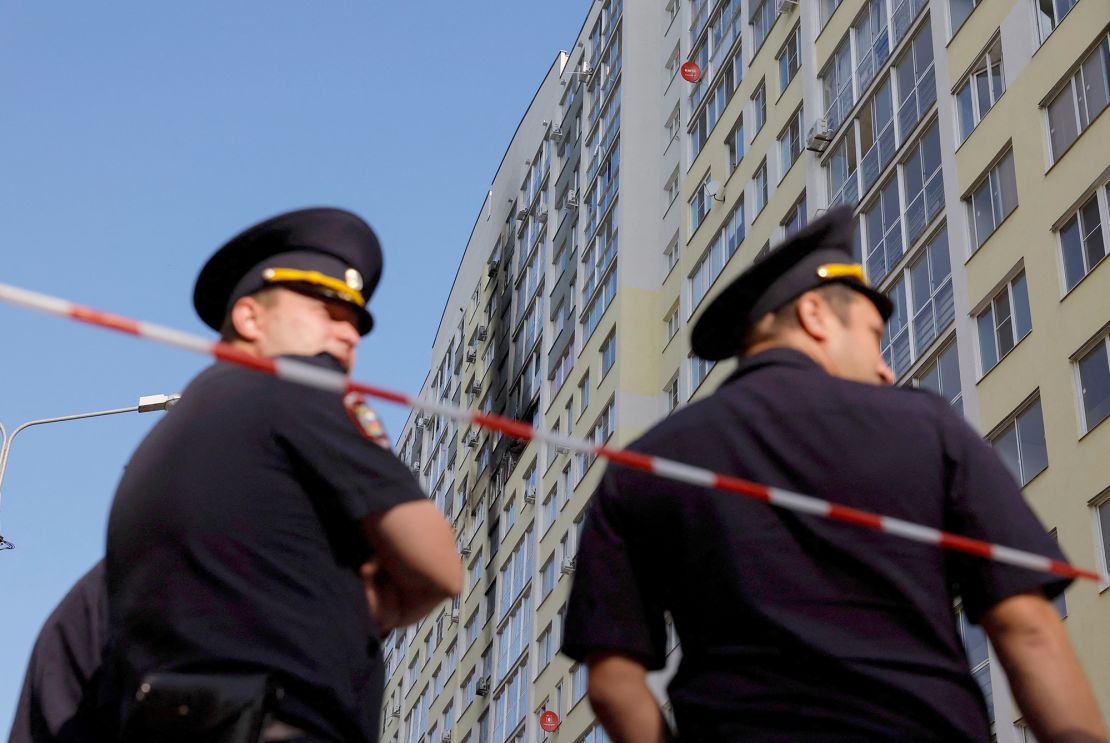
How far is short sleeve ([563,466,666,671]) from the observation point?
3.85 metres

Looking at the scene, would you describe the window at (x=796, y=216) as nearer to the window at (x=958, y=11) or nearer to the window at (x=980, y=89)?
the window at (x=958, y=11)

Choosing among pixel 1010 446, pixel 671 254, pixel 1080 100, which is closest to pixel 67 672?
pixel 1010 446

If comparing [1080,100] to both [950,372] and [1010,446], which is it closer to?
[950,372]

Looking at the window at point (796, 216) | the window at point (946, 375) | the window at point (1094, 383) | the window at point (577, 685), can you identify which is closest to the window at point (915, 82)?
the window at point (796, 216)

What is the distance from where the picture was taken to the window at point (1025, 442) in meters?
25.0

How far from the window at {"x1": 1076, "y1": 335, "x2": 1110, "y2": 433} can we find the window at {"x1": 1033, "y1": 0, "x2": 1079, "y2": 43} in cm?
577

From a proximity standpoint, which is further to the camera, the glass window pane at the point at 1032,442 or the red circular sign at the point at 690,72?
the red circular sign at the point at 690,72

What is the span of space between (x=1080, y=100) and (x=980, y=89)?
3501mm

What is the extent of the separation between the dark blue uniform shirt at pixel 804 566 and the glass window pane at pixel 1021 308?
2289cm

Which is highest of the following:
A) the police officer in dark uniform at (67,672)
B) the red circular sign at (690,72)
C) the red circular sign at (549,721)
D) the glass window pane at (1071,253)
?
the red circular sign at (690,72)

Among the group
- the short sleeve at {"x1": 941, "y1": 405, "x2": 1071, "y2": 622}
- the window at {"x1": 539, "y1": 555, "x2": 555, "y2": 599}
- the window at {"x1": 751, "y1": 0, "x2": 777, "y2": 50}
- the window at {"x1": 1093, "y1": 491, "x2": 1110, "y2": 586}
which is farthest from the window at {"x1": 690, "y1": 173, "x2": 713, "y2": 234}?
the short sleeve at {"x1": 941, "y1": 405, "x2": 1071, "y2": 622}

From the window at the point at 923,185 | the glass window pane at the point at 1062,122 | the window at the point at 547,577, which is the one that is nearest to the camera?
Result: the glass window pane at the point at 1062,122

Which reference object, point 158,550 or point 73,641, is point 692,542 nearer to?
point 158,550

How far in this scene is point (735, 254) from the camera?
130ft
